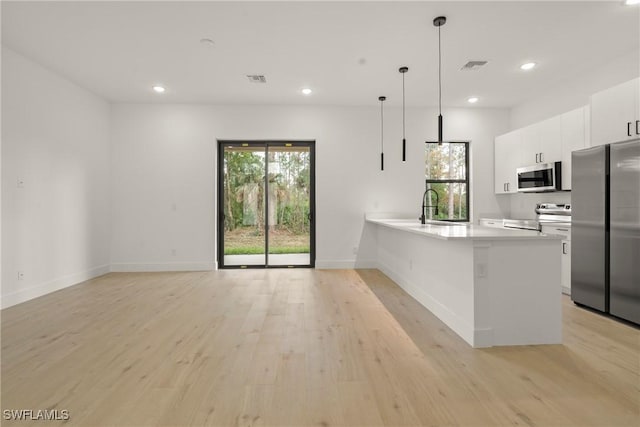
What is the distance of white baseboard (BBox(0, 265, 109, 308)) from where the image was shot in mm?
3531

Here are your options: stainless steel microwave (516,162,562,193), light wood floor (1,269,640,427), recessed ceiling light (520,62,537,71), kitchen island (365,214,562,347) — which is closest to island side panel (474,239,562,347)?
kitchen island (365,214,562,347)

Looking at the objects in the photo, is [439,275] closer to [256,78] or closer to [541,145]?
[541,145]

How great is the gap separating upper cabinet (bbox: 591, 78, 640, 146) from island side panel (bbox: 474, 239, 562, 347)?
5.28 feet

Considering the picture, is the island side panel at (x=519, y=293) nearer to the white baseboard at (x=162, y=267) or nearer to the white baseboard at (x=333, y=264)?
the white baseboard at (x=333, y=264)

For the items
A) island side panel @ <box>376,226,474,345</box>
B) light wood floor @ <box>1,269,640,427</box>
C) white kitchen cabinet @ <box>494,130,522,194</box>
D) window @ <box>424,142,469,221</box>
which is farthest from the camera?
window @ <box>424,142,469,221</box>

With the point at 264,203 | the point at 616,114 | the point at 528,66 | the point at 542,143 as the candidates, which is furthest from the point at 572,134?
the point at 264,203

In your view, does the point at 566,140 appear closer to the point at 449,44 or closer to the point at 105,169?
the point at 449,44

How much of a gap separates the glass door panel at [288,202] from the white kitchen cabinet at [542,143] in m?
3.51

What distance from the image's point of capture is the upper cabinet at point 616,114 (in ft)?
9.78

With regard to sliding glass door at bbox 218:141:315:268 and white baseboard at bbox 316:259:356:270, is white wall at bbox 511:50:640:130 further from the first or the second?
white baseboard at bbox 316:259:356:270

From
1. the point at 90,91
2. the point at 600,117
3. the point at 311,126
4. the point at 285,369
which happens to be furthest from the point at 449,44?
the point at 90,91

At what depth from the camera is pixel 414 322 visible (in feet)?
9.76

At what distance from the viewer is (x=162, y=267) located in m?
5.46

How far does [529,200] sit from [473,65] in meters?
2.67
